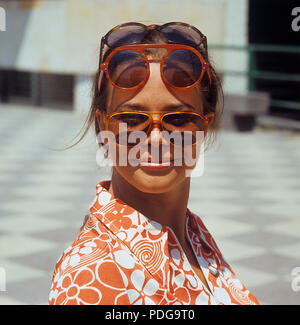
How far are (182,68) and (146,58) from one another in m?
0.08

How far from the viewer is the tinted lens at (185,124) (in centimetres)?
135

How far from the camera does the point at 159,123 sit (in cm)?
134

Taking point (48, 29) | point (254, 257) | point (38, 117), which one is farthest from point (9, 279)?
point (48, 29)

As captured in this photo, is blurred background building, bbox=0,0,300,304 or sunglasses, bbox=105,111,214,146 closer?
sunglasses, bbox=105,111,214,146

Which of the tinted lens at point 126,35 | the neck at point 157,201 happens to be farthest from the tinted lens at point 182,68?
the neck at point 157,201

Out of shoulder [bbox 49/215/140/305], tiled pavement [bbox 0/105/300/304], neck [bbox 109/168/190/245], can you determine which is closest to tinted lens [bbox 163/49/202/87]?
neck [bbox 109/168/190/245]

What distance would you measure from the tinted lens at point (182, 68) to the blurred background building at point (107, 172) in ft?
1.21

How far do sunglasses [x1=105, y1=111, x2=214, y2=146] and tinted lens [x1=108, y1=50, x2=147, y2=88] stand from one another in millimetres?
67

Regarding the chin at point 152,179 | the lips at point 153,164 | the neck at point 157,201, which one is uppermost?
the lips at point 153,164

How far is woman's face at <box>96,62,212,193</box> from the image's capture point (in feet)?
4.39

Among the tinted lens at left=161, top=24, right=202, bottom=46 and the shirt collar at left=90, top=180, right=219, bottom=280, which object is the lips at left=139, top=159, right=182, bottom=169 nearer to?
the shirt collar at left=90, top=180, right=219, bottom=280

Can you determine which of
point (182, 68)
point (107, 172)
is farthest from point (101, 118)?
point (107, 172)

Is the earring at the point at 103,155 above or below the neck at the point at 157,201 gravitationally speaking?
above

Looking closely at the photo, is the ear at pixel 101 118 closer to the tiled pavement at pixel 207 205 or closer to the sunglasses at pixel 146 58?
the sunglasses at pixel 146 58
